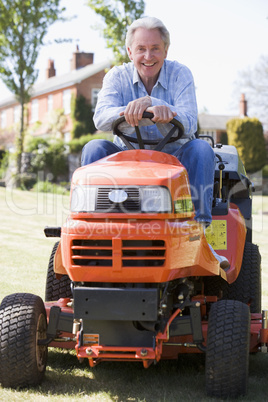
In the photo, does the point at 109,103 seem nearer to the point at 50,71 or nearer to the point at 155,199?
the point at 155,199

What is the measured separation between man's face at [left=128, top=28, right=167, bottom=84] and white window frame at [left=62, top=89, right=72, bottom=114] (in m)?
33.5

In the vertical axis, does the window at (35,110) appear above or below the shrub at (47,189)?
above

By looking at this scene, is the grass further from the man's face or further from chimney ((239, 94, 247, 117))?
chimney ((239, 94, 247, 117))

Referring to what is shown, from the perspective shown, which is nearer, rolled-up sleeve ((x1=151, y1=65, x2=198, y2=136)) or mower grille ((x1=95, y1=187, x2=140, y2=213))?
mower grille ((x1=95, y1=187, x2=140, y2=213))

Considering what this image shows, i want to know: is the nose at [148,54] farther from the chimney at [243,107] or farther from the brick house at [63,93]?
the chimney at [243,107]

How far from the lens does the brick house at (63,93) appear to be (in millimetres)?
36125

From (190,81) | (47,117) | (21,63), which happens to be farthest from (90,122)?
(190,81)

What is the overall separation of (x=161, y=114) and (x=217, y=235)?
43.3 inches

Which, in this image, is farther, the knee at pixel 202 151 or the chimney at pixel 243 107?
the chimney at pixel 243 107

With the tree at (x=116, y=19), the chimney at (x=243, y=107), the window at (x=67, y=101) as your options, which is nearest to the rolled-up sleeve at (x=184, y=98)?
the tree at (x=116, y=19)

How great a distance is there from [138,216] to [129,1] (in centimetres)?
1675

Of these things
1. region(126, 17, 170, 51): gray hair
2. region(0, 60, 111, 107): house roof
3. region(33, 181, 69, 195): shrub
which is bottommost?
region(33, 181, 69, 195): shrub

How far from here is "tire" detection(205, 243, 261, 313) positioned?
13.1ft

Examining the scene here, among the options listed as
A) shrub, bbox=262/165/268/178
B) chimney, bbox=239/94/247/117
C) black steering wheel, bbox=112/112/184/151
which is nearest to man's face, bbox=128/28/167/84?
black steering wheel, bbox=112/112/184/151
